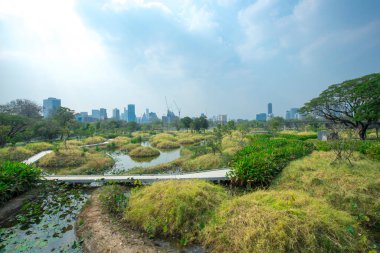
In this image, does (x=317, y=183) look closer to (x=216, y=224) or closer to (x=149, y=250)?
(x=216, y=224)

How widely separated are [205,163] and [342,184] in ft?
22.0

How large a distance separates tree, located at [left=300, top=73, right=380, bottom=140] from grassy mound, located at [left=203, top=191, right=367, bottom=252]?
15122 millimetres

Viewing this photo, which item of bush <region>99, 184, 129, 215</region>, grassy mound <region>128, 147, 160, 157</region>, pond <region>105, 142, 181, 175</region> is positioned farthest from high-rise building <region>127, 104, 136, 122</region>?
bush <region>99, 184, 129, 215</region>

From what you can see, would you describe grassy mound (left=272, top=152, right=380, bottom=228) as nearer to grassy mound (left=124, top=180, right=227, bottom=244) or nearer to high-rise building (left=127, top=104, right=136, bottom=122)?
grassy mound (left=124, top=180, right=227, bottom=244)

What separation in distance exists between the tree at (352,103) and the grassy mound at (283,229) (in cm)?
1512

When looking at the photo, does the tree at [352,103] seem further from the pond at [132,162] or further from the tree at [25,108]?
the tree at [25,108]

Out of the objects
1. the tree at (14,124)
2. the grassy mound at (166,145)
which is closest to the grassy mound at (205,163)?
the grassy mound at (166,145)

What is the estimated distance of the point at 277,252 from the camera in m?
3.36

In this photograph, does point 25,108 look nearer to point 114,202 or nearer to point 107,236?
point 114,202

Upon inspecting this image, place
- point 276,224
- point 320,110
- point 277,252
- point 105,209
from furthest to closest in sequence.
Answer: point 320,110 → point 105,209 → point 276,224 → point 277,252

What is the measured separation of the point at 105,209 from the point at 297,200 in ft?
16.2

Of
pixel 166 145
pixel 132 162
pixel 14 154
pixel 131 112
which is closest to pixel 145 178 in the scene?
pixel 132 162

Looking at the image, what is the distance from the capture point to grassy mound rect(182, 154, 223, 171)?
11.3 m

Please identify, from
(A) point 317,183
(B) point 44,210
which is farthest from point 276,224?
(B) point 44,210
